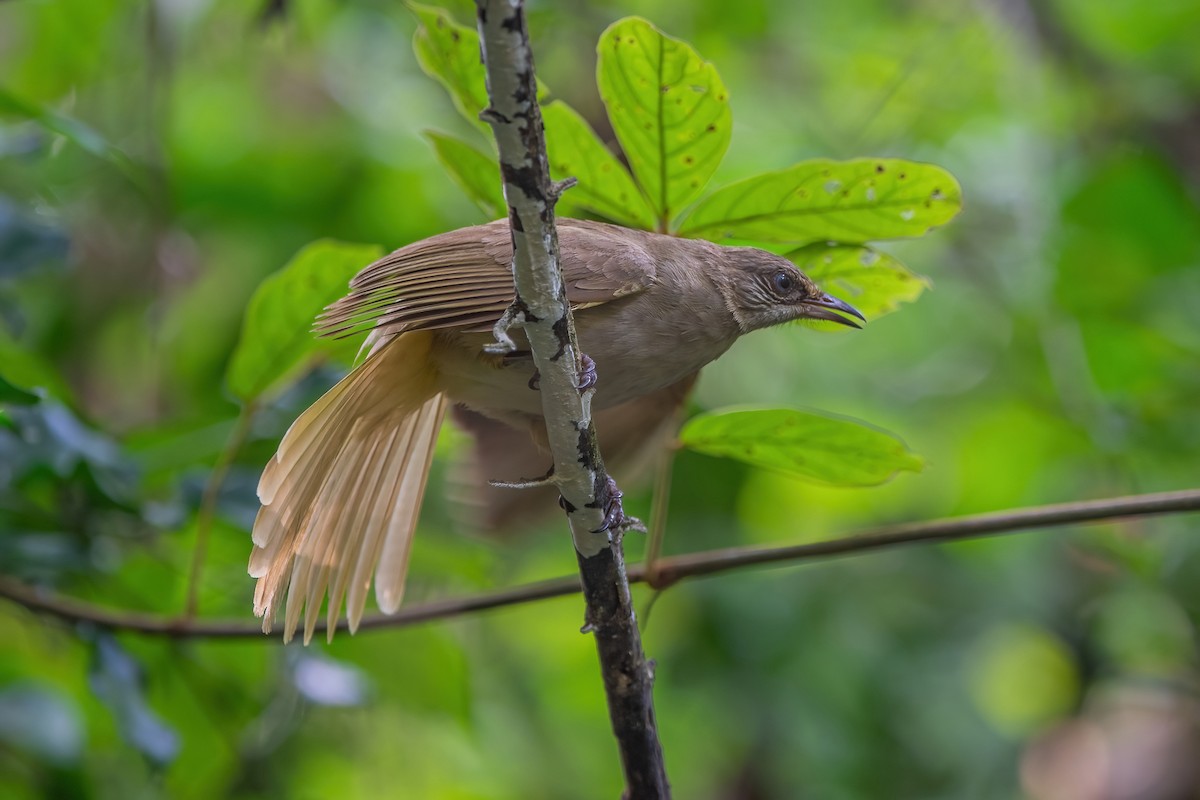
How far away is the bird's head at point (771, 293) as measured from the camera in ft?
9.25

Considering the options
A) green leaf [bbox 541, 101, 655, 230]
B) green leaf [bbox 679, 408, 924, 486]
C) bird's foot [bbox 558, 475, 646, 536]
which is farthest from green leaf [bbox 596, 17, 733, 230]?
bird's foot [bbox 558, 475, 646, 536]

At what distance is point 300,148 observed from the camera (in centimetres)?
476

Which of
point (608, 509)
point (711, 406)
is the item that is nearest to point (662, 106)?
point (608, 509)

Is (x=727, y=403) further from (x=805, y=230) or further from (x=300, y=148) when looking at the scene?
(x=805, y=230)

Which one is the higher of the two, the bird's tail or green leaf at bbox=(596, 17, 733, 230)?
green leaf at bbox=(596, 17, 733, 230)

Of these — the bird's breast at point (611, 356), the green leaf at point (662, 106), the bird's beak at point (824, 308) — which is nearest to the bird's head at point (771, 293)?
the bird's beak at point (824, 308)

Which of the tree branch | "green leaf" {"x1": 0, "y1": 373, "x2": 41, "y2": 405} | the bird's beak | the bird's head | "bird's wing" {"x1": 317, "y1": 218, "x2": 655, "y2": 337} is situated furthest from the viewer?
the bird's head

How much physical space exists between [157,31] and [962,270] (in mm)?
3734

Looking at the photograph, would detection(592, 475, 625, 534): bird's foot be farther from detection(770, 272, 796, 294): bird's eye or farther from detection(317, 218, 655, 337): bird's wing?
detection(770, 272, 796, 294): bird's eye

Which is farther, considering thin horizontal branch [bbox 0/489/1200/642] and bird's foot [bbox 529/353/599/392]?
thin horizontal branch [bbox 0/489/1200/642]

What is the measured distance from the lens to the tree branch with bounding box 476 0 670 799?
1559 mm

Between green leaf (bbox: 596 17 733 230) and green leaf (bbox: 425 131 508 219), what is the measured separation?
263 millimetres

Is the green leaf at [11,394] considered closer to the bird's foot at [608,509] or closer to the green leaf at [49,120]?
the green leaf at [49,120]

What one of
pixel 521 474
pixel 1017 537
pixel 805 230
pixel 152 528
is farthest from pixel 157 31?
pixel 1017 537
